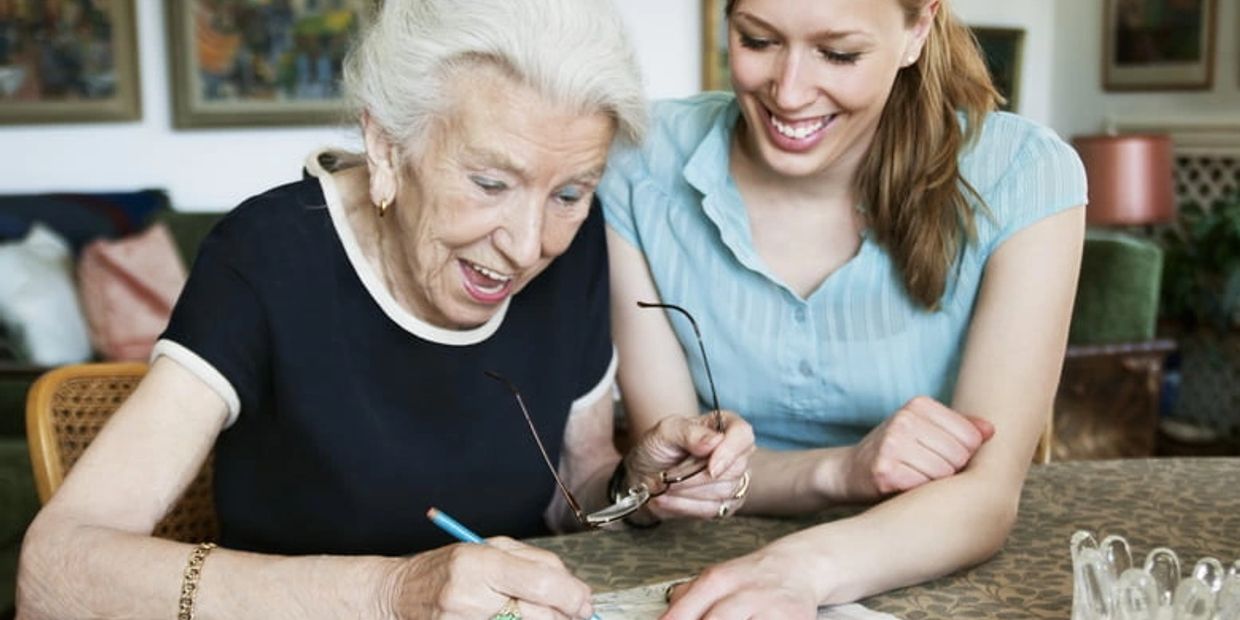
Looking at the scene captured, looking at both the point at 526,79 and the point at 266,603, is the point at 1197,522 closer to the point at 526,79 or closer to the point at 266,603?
the point at 526,79

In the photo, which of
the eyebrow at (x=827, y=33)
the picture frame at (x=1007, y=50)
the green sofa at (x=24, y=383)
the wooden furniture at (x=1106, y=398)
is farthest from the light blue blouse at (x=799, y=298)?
the picture frame at (x=1007, y=50)

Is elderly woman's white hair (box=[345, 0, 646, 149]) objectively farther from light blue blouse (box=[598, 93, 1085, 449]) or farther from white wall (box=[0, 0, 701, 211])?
white wall (box=[0, 0, 701, 211])

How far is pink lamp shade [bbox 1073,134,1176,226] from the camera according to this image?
4969 mm

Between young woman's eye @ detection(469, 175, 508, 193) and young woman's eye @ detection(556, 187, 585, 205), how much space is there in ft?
0.25

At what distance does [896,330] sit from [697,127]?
40 cm

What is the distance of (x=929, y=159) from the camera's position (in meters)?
1.71

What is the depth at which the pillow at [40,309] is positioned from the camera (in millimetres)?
4250

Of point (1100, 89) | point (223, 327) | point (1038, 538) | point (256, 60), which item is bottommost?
point (1038, 538)

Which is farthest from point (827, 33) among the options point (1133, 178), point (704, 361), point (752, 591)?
point (1133, 178)

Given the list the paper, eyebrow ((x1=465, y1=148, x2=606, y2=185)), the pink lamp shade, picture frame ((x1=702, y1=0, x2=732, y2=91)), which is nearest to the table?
the paper

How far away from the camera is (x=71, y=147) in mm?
4852

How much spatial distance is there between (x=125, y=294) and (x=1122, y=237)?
3186mm

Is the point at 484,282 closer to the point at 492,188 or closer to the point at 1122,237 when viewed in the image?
the point at 492,188

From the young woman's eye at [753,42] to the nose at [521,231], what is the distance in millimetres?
348
